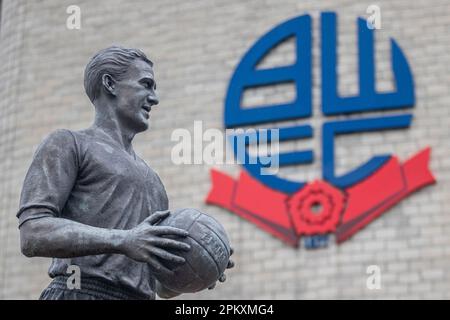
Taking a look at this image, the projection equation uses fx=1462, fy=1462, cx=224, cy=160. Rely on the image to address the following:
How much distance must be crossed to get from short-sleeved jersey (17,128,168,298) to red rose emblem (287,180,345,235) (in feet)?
45.3

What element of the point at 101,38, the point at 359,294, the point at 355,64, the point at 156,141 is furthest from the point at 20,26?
the point at 359,294

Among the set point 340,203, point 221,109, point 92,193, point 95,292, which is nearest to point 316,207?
point 340,203

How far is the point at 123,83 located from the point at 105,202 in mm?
716

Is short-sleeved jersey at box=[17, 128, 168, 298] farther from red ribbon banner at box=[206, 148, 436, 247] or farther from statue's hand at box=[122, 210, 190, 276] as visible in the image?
red ribbon banner at box=[206, 148, 436, 247]

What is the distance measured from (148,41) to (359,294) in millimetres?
5753

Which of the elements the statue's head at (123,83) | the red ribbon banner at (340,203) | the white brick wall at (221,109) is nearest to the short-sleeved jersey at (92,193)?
the statue's head at (123,83)

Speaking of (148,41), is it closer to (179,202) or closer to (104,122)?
(179,202)

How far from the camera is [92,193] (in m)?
7.78

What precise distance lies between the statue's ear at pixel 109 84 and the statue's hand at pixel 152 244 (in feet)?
3.37

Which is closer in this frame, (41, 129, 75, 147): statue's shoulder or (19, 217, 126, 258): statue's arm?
(19, 217, 126, 258): statue's arm

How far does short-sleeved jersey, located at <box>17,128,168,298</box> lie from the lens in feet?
24.9

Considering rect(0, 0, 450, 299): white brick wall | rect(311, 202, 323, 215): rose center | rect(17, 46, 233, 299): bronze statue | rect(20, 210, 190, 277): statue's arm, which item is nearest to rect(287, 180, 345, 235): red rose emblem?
rect(311, 202, 323, 215): rose center

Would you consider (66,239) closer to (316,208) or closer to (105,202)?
(105,202)
